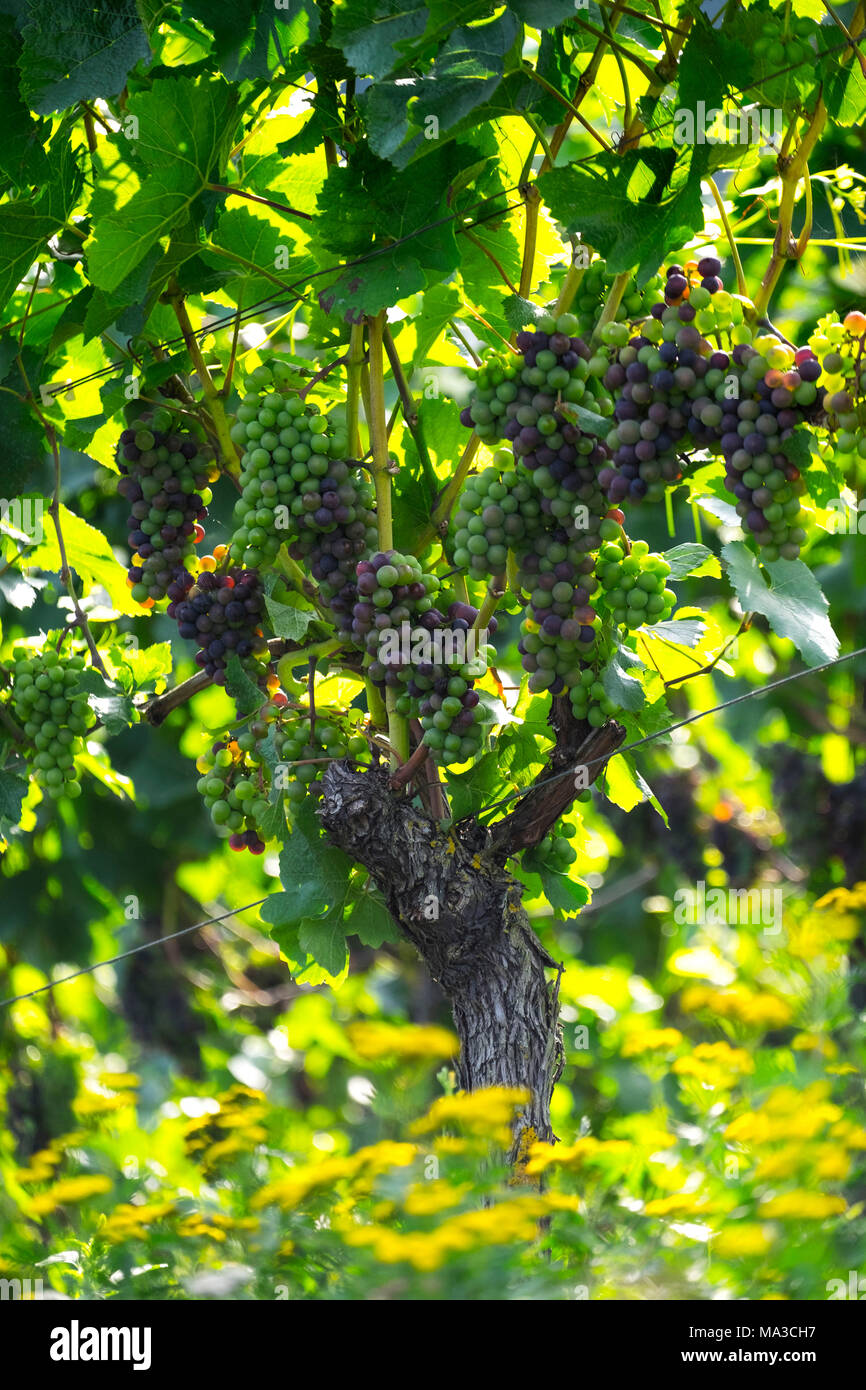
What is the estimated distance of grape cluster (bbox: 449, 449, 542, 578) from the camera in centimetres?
107

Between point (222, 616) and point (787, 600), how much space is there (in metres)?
0.53

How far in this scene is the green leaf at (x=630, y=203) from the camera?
996mm

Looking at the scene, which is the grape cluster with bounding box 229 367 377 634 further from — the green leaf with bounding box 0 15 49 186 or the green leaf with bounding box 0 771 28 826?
the green leaf with bounding box 0 771 28 826

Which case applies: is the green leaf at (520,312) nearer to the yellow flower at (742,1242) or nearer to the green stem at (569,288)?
the green stem at (569,288)

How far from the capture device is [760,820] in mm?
3482

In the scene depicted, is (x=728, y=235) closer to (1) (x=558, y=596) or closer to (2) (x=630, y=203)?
(2) (x=630, y=203)

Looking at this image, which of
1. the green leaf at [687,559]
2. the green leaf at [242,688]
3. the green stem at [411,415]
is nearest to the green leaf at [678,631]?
the green leaf at [687,559]

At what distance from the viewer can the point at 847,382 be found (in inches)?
36.6

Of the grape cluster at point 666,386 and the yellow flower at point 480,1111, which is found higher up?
the grape cluster at point 666,386

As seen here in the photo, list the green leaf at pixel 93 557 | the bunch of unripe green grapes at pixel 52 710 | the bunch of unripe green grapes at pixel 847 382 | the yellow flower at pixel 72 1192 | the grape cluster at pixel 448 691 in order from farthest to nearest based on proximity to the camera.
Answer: the green leaf at pixel 93 557
the bunch of unripe green grapes at pixel 52 710
the yellow flower at pixel 72 1192
the grape cluster at pixel 448 691
the bunch of unripe green grapes at pixel 847 382

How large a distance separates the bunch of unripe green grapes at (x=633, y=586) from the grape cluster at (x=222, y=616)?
1.16ft

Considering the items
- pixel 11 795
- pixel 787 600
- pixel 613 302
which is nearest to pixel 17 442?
pixel 11 795

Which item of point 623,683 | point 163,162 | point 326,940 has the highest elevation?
point 163,162

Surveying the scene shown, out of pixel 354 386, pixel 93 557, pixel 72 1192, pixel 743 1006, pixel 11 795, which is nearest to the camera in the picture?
pixel 354 386
